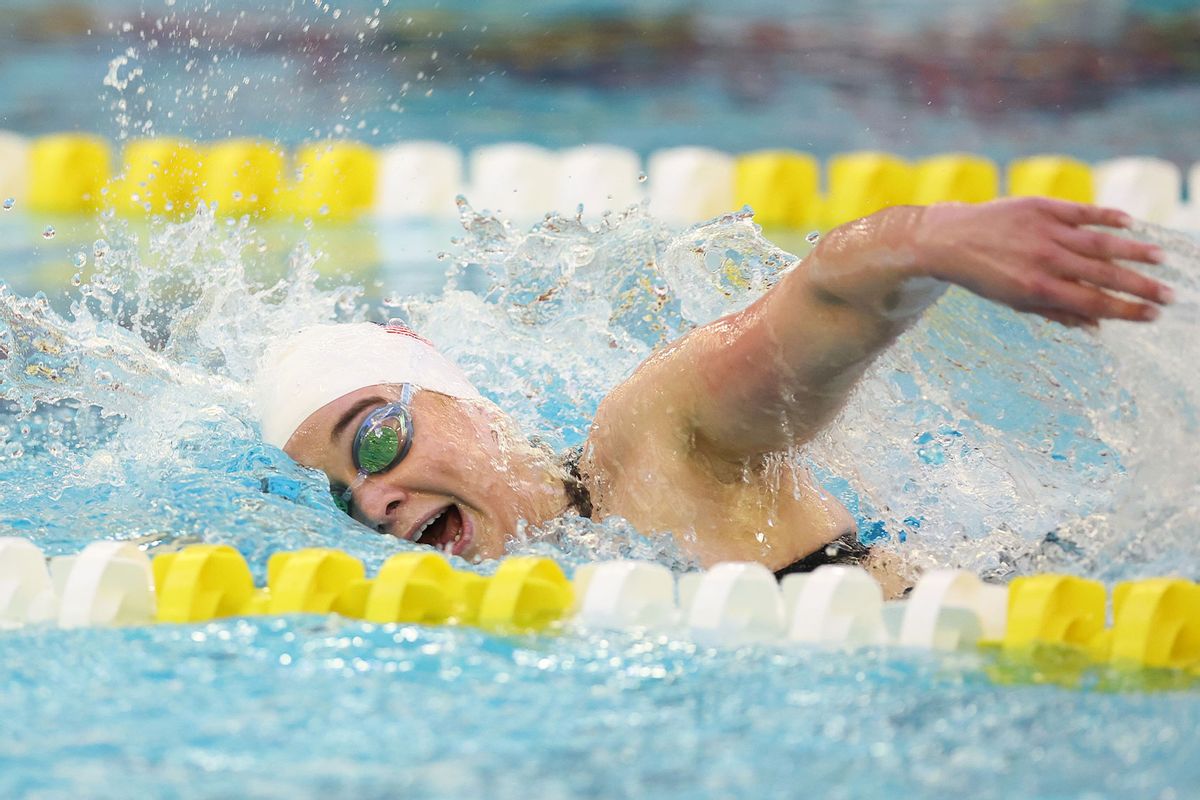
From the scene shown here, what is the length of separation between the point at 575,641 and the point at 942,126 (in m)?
8.82

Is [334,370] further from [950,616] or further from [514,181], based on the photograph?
[514,181]

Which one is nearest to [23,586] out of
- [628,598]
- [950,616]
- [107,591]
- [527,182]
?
[107,591]

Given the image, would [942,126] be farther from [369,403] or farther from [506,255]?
[369,403]

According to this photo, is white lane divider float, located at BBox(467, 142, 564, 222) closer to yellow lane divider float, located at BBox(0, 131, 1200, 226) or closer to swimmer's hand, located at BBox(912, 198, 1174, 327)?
yellow lane divider float, located at BBox(0, 131, 1200, 226)

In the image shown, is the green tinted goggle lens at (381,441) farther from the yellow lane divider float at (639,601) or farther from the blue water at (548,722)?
the blue water at (548,722)

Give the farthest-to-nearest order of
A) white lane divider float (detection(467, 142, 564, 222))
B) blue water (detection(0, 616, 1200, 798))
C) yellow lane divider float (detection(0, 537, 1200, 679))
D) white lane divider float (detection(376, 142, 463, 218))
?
white lane divider float (detection(376, 142, 463, 218)) → white lane divider float (detection(467, 142, 564, 222)) → yellow lane divider float (detection(0, 537, 1200, 679)) → blue water (detection(0, 616, 1200, 798))

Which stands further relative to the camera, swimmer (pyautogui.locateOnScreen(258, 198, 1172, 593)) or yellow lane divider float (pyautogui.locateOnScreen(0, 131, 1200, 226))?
yellow lane divider float (pyautogui.locateOnScreen(0, 131, 1200, 226))

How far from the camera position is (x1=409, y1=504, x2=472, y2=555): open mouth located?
192cm

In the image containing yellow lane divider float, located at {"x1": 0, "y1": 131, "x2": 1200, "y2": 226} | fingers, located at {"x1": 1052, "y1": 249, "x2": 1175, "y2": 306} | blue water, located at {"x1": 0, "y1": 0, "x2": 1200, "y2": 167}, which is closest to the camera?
fingers, located at {"x1": 1052, "y1": 249, "x2": 1175, "y2": 306}

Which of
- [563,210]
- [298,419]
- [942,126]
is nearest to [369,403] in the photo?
[298,419]

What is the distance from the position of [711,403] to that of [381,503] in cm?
51

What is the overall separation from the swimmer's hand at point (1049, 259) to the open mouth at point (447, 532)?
817mm

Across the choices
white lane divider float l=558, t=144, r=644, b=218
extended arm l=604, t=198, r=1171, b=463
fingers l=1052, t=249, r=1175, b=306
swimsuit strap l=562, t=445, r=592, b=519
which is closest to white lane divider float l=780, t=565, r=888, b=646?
extended arm l=604, t=198, r=1171, b=463

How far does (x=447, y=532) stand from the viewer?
78.5 inches
